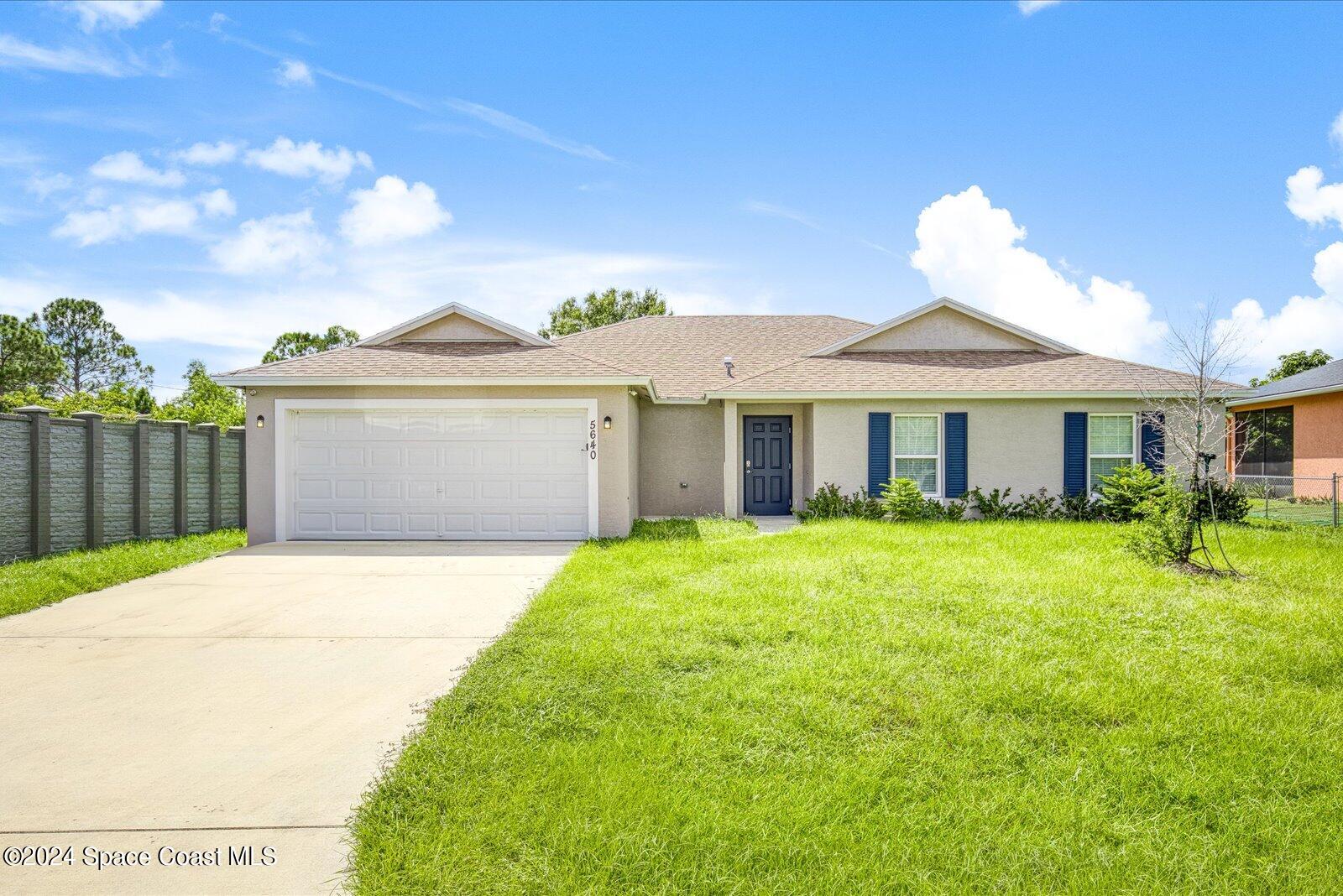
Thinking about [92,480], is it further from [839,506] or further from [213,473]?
[839,506]

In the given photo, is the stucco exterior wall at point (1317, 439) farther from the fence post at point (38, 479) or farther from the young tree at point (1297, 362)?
the fence post at point (38, 479)

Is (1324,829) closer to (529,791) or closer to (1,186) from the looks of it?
(529,791)

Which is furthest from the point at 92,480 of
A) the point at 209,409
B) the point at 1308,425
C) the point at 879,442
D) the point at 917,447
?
the point at 1308,425

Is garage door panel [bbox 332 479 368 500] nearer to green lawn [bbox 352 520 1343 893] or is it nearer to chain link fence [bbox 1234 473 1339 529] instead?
green lawn [bbox 352 520 1343 893]

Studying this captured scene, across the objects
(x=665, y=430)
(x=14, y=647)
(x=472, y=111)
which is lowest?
(x=14, y=647)

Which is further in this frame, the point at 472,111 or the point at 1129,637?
the point at 472,111

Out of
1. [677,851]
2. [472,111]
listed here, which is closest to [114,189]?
[472,111]

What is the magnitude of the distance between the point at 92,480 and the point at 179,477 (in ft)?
5.59

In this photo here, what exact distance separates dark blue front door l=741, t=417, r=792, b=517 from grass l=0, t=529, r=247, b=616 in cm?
1003

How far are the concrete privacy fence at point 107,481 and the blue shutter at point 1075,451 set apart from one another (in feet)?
56.1

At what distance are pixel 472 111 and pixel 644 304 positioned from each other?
26.8m

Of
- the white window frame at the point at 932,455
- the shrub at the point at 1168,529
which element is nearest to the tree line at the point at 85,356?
the white window frame at the point at 932,455

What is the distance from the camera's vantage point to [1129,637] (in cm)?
563

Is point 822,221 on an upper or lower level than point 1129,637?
upper
